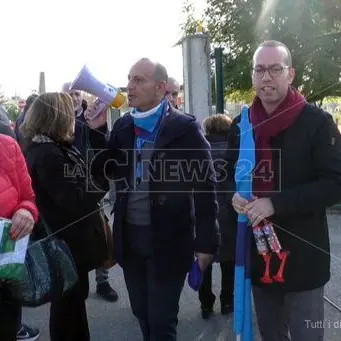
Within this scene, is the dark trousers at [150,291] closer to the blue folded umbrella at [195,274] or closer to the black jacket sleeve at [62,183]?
the blue folded umbrella at [195,274]

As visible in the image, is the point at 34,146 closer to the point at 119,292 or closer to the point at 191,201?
the point at 191,201

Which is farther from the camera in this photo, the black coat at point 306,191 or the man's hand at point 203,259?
the man's hand at point 203,259

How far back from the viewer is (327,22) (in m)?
12.3

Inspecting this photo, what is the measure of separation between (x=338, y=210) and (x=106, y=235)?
5.48 m

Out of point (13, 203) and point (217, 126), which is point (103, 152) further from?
point (217, 126)

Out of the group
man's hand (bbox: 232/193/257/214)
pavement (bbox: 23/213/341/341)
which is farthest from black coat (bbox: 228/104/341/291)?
pavement (bbox: 23/213/341/341)

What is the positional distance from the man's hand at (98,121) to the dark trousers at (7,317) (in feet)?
3.56

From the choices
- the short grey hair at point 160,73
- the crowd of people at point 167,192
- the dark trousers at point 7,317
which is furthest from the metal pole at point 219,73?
the dark trousers at point 7,317

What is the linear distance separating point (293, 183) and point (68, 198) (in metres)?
1.22

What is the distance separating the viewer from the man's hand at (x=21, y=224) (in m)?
2.09

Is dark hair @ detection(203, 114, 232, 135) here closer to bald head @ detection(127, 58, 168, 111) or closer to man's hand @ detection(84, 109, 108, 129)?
man's hand @ detection(84, 109, 108, 129)

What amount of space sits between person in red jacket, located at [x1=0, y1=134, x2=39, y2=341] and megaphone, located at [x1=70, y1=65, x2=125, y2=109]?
76cm

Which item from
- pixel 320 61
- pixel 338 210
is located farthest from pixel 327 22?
pixel 338 210

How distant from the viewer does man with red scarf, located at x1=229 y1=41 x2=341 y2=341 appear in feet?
6.62
